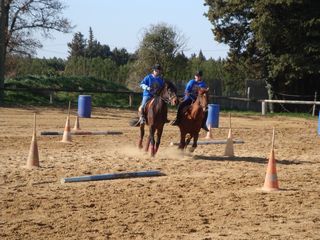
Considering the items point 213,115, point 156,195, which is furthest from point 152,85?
point 213,115

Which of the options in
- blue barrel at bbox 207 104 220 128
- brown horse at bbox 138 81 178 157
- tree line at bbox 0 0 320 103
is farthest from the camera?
tree line at bbox 0 0 320 103

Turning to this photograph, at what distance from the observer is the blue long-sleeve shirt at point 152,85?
14937 mm

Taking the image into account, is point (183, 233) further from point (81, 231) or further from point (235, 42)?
point (235, 42)

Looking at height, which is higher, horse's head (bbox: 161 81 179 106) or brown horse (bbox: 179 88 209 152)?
horse's head (bbox: 161 81 179 106)

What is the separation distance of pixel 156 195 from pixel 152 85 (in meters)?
5.66

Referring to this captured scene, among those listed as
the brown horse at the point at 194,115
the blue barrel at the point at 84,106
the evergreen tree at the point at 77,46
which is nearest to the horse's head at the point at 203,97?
the brown horse at the point at 194,115

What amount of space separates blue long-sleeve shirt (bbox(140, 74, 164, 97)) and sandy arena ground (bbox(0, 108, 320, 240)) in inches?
67.7

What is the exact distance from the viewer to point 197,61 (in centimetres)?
6531

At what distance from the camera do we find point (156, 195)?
9812 mm

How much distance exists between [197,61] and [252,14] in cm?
2572

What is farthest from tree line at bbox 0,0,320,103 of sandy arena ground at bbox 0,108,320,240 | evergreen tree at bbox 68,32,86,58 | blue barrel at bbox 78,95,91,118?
evergreen tree at bbox 68,32,86,58

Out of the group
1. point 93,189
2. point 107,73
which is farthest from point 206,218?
point 107,73

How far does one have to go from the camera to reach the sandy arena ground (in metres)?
7.53

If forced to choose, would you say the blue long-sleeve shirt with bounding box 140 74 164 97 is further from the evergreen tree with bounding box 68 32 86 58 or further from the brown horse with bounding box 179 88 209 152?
the evergreen tree with bounding box 68 32 86 58
